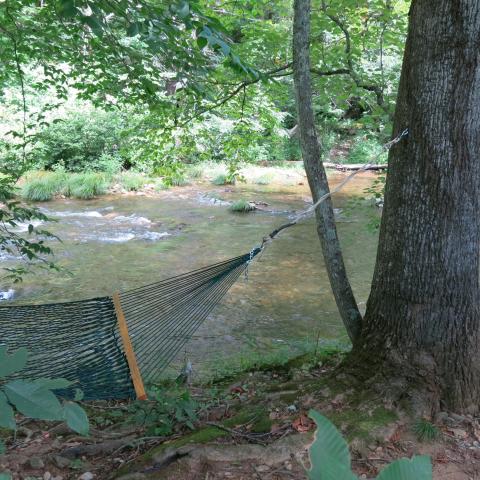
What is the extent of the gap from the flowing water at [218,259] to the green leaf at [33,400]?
2.84m

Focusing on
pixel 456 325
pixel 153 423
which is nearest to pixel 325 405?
pixel 456 325

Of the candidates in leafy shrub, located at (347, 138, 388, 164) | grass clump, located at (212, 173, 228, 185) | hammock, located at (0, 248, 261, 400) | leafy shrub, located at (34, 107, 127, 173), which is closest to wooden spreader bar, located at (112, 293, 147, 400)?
hammock, located at (0, 248, 261, 400)

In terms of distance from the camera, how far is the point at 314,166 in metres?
2.33

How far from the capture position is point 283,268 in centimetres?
614

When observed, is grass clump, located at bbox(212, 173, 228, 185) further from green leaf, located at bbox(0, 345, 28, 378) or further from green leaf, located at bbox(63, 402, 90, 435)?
green leaf, located at bbox(0, 345, 28, 378)

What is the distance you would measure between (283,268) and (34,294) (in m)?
2.75

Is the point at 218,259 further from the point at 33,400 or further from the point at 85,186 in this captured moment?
the point at 33,400

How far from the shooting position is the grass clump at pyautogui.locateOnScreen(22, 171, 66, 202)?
9.58 meters

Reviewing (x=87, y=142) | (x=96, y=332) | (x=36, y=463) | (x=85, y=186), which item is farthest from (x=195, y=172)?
(x=36, y=463)

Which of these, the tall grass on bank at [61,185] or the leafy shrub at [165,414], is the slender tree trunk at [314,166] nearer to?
the leafy shrub at [165,414]

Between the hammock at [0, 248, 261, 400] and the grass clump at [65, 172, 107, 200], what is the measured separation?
26.3ft

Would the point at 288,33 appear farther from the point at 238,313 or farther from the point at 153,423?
the point at 153,423

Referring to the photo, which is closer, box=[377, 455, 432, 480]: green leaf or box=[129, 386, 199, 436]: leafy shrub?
box=[377, 455, 432, 480]: green leaf

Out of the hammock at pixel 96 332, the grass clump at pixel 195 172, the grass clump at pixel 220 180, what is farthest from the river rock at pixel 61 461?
the grass clump at pixel 195 172
